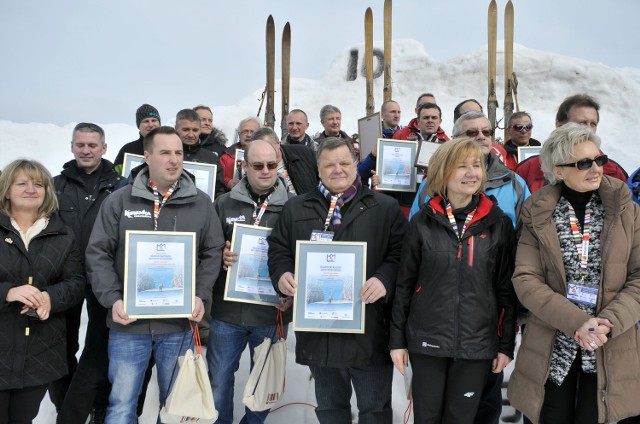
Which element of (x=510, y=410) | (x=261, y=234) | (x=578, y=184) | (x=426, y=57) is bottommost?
(x=510, y=410)

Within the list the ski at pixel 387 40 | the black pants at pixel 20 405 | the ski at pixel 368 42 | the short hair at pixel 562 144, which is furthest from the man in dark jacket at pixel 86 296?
the ski at pixel 387 40

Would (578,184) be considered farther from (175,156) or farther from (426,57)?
(426,57)

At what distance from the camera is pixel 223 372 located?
3283 mm

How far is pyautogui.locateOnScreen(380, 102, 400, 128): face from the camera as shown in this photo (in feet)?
20.0

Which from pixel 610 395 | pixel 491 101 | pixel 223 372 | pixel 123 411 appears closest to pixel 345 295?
pixel 223 372

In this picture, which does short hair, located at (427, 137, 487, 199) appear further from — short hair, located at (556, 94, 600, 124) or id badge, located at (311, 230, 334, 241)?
short hair, located at (556, 94, 600, 124)

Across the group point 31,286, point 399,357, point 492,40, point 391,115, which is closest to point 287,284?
point 399,357

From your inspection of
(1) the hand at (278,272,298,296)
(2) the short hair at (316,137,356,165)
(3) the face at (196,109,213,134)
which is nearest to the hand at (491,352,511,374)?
(1) the hand at (278,272,298,296)

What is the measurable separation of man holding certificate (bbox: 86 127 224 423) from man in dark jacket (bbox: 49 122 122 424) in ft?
2.08

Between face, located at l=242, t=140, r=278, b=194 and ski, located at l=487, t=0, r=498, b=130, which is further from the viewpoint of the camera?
ski, located at l=487, t=0, r=498, b=130

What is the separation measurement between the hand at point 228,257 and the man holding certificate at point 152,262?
38 mm

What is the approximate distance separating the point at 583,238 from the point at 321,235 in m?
1.36

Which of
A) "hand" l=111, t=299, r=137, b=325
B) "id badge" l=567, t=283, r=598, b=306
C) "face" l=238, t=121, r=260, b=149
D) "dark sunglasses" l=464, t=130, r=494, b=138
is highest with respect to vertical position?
"face" l=238, t=121, r=260, b=149

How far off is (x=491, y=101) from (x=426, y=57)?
26.9m
